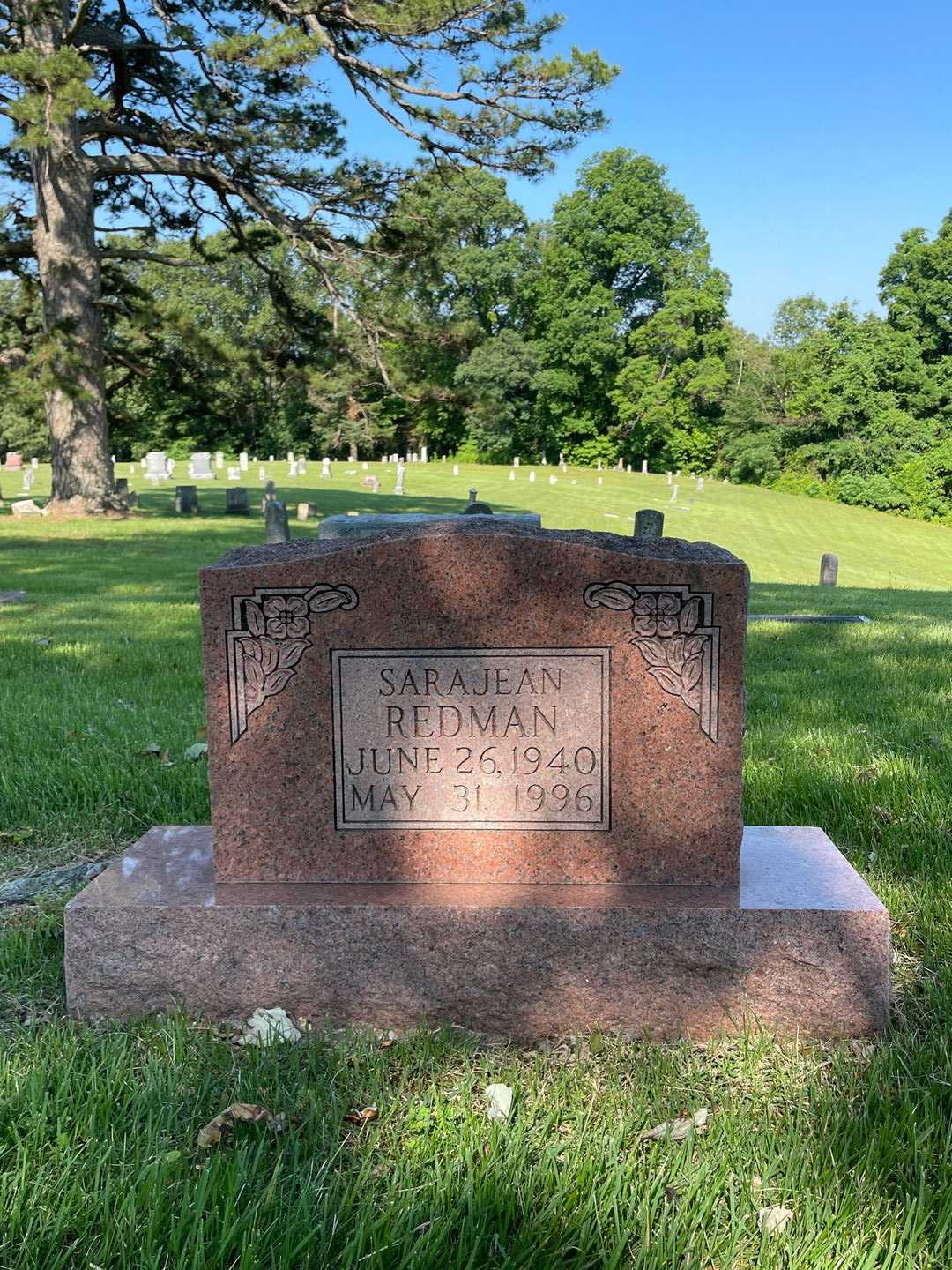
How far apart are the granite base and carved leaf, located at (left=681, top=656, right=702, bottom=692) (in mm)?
595

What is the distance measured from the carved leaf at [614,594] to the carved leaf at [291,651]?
0.82 m

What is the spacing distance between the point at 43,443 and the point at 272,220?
3831 centimetres

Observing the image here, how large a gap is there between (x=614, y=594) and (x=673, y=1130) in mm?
1363

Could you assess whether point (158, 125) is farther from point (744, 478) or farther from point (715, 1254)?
point (744, 478)

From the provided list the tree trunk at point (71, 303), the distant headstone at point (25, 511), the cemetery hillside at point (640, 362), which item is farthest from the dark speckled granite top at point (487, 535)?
the cemetery hillside at point (640, 362)

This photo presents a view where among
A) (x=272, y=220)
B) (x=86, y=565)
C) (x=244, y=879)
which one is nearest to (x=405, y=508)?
(x=272, y=220)

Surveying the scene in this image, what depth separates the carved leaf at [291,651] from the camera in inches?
119

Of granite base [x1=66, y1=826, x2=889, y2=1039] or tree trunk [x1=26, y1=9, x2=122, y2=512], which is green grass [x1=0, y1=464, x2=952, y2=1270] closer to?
granite base [x1=66, y1=826, x2=889, y2=1039]

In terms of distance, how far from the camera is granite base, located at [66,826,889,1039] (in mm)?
2877

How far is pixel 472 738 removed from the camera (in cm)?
307

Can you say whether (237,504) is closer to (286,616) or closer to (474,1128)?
(286,616)

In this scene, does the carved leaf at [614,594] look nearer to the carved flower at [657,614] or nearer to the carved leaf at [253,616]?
the carved flower at [657,614]

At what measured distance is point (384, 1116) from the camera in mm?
2434

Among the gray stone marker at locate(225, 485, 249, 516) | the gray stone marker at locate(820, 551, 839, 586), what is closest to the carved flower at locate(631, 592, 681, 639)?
the gray stone marker at locate(820, 551, 839, 586)
